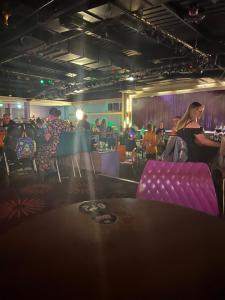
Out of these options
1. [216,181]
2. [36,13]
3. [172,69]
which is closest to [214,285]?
[216,181]

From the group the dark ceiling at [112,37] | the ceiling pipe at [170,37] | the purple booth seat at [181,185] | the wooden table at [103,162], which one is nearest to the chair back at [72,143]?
the wooden table at [103,162]

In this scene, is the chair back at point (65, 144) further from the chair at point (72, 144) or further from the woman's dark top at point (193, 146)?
the woman's dark top at point (193, 146)

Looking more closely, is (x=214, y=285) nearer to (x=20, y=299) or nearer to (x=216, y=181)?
(x=20, y=299)

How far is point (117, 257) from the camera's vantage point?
82 cm

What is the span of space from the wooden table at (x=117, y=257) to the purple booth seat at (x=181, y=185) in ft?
1.74

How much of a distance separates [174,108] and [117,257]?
10.8 meters

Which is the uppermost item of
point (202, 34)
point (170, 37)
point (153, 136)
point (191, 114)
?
point (202, 34)

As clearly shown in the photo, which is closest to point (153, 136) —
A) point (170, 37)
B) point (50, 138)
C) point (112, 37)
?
point (170, 37)

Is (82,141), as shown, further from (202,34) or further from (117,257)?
(117,257)

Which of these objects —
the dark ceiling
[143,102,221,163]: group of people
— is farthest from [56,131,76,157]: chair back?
[143,102,221,163]: group of people

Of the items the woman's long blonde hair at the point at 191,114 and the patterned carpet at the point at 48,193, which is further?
the patterned carpet at the point at 48,193

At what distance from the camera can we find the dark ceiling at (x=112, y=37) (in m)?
3.48

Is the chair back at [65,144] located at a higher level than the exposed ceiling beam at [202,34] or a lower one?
lower

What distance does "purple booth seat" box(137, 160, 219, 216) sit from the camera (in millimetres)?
1671
